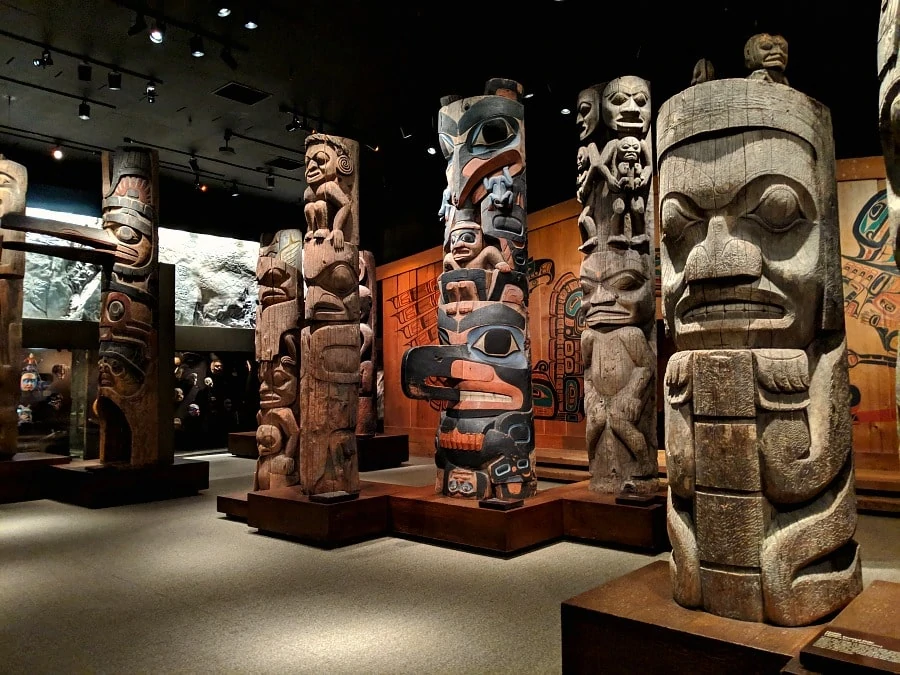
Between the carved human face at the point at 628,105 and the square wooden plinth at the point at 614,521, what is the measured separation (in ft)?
9.15

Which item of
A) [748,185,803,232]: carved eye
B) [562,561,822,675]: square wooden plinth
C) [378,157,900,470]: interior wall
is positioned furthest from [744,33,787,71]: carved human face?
[562,561,822,675]: square wooden plinth

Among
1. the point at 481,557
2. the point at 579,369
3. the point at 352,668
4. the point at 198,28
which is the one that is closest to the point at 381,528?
the point at 481,557

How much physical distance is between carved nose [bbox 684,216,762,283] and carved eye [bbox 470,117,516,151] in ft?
10.8

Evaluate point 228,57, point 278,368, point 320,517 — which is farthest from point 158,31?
point 320,517

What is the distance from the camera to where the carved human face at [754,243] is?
84.7 inches

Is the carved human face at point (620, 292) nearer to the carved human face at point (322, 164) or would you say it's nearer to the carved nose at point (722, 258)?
the carved human face at point (322, 164)

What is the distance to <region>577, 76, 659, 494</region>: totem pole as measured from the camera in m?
5.00

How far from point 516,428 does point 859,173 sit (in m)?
4.44

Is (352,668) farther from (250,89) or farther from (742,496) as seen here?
(250,89)

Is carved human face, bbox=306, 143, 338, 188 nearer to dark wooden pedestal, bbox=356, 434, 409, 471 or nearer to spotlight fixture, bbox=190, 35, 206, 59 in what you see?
spotlight fixture, bbox=190, 35, 206, 59

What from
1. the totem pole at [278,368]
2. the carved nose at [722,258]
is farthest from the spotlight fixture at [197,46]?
the carved nose at [722,258]

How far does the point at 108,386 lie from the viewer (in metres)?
6.84

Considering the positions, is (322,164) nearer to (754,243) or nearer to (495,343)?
(495,343)

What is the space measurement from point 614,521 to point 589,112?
3.16m
